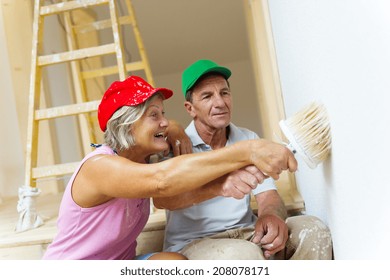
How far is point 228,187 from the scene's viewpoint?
1.08 m

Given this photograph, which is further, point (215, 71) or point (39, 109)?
point (39, 109)

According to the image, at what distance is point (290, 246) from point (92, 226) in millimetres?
620

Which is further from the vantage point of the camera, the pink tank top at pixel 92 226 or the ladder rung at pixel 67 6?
the ladder rung at pixel 67 6

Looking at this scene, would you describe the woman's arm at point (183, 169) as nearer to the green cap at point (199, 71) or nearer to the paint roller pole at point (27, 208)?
the green cap at point (199, 71)

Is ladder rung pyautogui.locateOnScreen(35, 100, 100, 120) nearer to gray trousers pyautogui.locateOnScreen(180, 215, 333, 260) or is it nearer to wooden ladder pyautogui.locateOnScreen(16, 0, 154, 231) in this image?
wooden ladder pyautogui.locateOnScreen(16, 0, 154, 231)

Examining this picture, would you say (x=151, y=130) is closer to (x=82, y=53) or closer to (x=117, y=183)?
(x=117, y=183)

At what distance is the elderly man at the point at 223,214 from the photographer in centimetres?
118

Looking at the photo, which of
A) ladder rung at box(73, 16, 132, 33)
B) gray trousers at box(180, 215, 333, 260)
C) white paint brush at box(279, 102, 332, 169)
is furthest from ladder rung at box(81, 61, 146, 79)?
white paint brush at box(279, 102, 332, 169)

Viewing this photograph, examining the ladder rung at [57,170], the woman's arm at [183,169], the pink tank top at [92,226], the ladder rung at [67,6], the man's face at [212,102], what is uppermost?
the ladder rung at [67,6]

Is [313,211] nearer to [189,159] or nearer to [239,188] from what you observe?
[239,188]

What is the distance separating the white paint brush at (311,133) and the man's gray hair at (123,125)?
1.52ft

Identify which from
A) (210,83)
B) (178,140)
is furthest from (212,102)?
(178,140)

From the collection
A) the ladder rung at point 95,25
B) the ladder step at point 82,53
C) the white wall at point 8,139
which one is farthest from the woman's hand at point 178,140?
the white wall at point 8,139

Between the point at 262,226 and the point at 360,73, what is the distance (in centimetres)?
73
